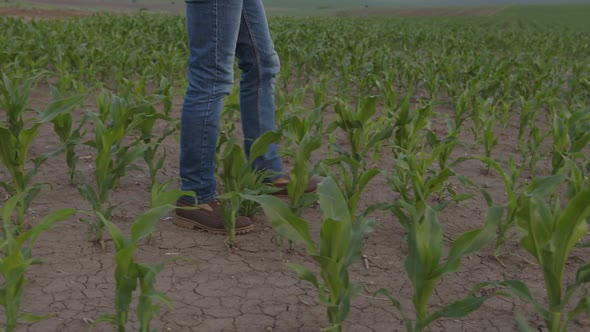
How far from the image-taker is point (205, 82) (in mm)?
2500

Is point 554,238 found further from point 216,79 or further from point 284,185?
point 284,185

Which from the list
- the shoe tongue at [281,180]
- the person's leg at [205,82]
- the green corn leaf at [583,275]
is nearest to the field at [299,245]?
the green corn leaf at [583,275]

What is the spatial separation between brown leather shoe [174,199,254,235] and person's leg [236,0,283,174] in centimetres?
38

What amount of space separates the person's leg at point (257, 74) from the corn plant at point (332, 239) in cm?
114

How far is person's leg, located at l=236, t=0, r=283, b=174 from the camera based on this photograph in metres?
2.71

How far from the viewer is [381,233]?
9.17ft

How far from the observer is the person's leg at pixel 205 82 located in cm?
239

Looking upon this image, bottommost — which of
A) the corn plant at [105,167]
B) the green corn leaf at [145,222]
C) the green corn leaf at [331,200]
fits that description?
the corn plant at [105,167]

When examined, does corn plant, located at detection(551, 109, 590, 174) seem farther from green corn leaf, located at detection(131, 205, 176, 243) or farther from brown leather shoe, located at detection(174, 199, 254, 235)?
green corn leaf, located at detection(131, 205, 176, 243)

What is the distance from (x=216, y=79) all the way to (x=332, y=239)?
1088 mm

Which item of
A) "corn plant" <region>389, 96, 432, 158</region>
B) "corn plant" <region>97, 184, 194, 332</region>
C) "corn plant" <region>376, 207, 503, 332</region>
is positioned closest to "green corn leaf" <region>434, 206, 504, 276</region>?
"corn plant" <region>376, 207, 503, 332</region>

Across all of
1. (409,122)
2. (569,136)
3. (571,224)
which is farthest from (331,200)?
(569,136)

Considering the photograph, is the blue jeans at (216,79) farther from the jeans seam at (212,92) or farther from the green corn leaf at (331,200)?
the green corn leaf at (331,200)

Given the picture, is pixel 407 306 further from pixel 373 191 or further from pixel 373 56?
pixel 373 56
